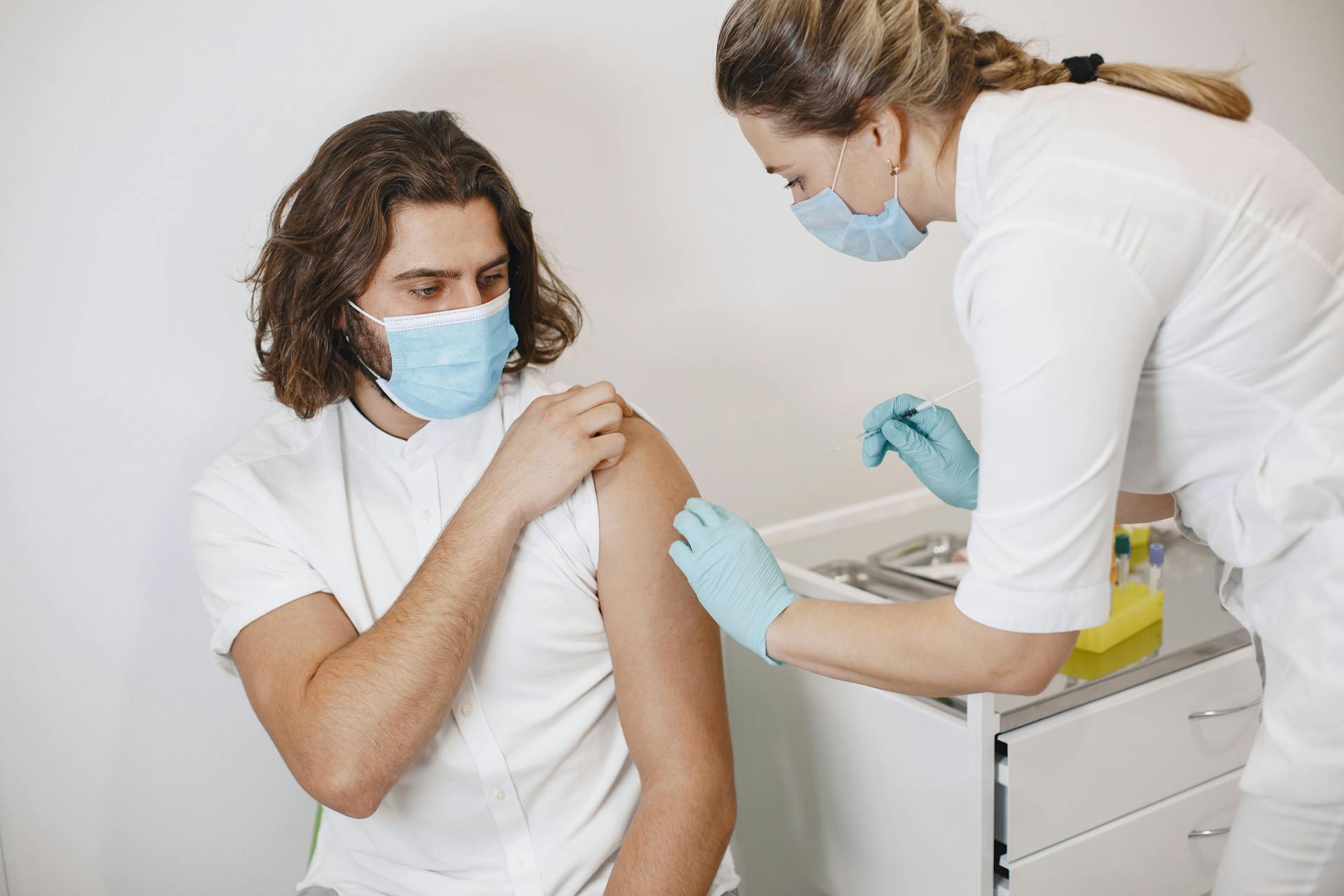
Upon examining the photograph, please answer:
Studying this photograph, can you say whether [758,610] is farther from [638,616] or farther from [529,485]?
[529,485]

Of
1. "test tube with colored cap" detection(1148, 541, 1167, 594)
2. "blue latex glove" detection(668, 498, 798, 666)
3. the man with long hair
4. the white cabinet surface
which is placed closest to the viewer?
"blue latex glove" detection(668, 498, 798, 666)

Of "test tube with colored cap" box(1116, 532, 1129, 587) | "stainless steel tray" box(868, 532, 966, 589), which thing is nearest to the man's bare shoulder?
"stainless steel tray" box(868, 532, 966, 589)

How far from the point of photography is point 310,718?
122 centimetres

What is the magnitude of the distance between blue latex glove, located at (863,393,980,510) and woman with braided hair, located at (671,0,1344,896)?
0.33m

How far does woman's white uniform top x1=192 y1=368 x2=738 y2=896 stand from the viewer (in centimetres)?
134

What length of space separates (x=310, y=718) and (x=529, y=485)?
37cm

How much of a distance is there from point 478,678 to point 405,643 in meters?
0.15

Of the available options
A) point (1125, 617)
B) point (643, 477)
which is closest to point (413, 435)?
point (643, 477)

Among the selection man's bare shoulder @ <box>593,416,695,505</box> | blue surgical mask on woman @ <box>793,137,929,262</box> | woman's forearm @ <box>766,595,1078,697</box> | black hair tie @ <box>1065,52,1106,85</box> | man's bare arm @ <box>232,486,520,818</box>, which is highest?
black hair tie @ <box>1065,52,1106,85</box>

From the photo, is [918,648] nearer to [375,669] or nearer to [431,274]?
[375,669]

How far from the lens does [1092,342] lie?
2.87 feet

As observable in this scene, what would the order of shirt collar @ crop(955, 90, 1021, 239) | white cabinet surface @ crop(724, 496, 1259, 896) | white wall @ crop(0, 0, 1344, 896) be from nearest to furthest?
1. shirt collar @ crop(955, 90, 1021, 239)
2. white cabinet surface @ crop(724, 496, 1259, 896)
3. white wall @ crop(0, 0, 1344, 896)

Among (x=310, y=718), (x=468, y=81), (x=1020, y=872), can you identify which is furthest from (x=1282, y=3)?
(x=310, y=718)

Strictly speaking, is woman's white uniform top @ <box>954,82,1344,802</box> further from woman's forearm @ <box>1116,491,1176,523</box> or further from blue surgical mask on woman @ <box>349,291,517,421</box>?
blue surgical mask on woman @ <box>349,291,517,421</box>
